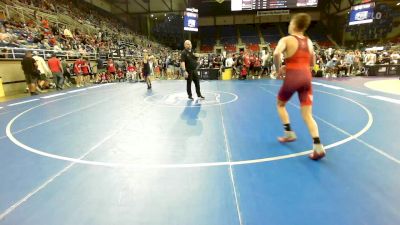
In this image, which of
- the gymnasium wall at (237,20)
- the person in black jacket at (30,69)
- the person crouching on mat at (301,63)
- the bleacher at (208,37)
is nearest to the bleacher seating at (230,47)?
the bleacher at (208,37)

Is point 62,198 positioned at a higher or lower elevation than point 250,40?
lower

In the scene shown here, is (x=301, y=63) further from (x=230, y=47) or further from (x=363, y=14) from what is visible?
(x=230, y=47)

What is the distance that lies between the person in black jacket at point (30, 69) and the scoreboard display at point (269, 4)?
1323cm

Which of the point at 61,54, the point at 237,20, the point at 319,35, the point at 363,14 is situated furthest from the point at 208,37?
the point at 61,54

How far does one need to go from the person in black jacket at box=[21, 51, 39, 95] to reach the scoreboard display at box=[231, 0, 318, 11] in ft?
43.4

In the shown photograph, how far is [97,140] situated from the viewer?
4.02 meters

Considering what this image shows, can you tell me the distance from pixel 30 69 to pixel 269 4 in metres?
14.9

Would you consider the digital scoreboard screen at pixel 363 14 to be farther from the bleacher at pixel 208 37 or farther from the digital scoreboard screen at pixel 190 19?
the bleacher at pixel 208 37

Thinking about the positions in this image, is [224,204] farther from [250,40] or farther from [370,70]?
[250,40]

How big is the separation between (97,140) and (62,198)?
5.76ft

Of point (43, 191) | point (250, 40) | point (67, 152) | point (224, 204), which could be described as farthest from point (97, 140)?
point (250, 40)

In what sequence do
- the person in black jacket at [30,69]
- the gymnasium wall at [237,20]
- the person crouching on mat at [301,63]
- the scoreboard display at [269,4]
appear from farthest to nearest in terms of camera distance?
the gymnasium wall at [237,20]
the scoreboard display at [269,4]
the person in black jacket at [30,69]
the person crouching on mat at [301,63]

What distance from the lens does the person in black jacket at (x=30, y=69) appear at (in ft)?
31.8

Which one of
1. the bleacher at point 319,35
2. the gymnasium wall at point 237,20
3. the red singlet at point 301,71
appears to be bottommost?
the red singlet at point 301,71
